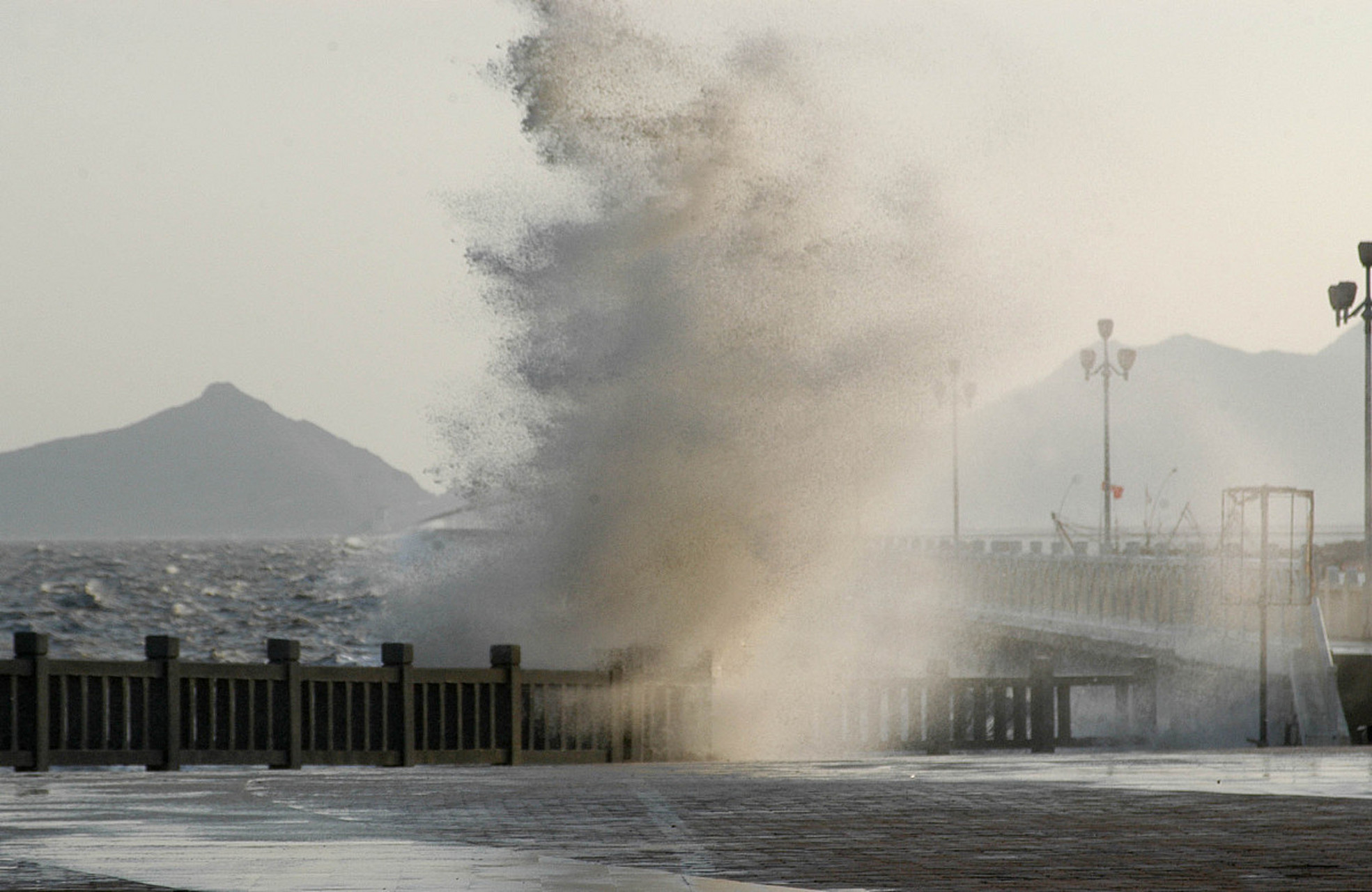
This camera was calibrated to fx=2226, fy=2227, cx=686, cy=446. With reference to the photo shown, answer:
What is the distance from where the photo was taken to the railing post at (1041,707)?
23.3m

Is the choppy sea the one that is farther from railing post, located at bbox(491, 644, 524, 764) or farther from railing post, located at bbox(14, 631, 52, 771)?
railing post, located at bbox(14, 631, 52, 771)

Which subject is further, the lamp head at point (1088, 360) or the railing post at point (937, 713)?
the lamp head at point (1088, 360)

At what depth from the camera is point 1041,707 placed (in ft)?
76.9

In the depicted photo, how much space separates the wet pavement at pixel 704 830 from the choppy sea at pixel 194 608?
17794 mm

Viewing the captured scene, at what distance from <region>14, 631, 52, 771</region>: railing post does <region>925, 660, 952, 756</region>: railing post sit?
9.67 m

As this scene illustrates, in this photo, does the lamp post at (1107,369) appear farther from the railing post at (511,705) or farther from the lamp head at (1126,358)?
the railing post at (511,705)

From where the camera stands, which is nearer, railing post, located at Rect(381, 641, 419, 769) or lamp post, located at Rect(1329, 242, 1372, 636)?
railing post, located at Rect(381, 641, 419, 769)

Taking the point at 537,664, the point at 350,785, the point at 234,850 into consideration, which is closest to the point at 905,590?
the point at 537,664

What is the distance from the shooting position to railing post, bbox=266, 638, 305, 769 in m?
17.5

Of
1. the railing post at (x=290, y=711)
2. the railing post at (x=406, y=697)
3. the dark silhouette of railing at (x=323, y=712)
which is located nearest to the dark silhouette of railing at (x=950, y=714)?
the dark silhouette of railing at (x=323, y=712)

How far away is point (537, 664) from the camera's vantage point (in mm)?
29203

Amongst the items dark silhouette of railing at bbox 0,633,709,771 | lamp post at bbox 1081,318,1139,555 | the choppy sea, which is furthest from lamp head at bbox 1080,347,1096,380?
dark silhouette of railing at bbox 0,633,709,771

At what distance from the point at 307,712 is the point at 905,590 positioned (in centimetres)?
4209

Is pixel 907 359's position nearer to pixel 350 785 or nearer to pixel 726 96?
pixel 726 96
